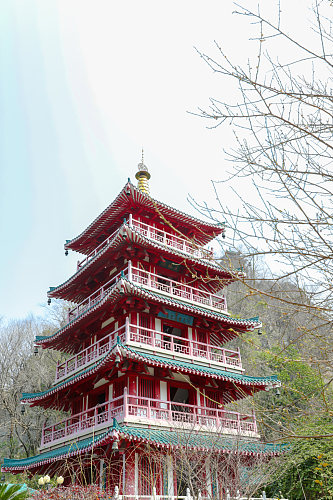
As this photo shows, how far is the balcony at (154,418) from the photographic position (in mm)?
13500

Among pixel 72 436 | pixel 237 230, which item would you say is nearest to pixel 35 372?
pixel 72 436

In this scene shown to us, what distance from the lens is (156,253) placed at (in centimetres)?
1800

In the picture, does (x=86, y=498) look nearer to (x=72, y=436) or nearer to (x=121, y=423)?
(x=121, y=423)

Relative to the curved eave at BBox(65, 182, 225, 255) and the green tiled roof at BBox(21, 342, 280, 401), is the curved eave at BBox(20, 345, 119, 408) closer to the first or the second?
the green tiled roof at BBox(21, 342, 280, 401)

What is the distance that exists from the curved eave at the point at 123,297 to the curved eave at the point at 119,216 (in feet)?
10.2

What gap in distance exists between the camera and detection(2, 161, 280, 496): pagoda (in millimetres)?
13359

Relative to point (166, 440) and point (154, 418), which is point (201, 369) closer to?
point (154, 418)

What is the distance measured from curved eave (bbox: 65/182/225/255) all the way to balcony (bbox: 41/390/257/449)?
6713 mm

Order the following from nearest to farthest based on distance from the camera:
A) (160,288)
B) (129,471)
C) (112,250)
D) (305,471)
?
1. (129,471)
2. (305,471)
3. (160,288)
4. (112,250)

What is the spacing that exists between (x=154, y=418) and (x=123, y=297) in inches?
171

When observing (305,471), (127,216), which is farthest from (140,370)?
(127,216)

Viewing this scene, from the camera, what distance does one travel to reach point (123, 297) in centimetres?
1596

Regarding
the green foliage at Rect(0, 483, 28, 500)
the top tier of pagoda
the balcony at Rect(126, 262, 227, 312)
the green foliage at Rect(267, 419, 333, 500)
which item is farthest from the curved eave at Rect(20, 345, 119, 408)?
the green foliage at Rect(0, 483, 28, 500)

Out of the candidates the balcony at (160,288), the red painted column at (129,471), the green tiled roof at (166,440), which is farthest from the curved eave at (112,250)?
the red painted column at (129,471)
